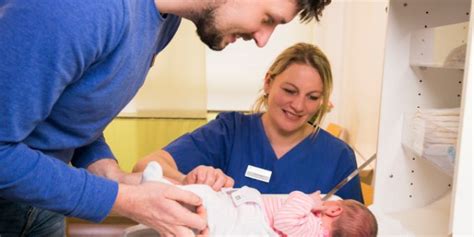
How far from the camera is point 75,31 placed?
2.14 ft

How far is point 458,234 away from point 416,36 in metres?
0.60

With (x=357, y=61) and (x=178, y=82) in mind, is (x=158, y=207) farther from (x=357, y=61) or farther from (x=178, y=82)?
(x=357, y=61)

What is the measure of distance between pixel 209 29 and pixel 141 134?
1957mm

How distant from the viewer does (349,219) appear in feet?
3.88

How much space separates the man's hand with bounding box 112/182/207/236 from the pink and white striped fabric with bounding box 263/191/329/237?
0.30 meters

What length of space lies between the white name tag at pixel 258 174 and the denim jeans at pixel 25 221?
25.3 inches

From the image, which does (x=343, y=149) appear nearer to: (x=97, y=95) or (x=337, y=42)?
(x=97, y=95)

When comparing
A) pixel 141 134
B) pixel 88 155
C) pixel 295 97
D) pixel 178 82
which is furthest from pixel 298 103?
A: pixel 141 134

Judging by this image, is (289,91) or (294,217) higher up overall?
(289,91)

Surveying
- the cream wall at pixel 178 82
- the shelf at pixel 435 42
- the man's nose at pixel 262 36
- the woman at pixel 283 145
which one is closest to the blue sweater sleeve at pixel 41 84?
the man's nose at pixel 262 36

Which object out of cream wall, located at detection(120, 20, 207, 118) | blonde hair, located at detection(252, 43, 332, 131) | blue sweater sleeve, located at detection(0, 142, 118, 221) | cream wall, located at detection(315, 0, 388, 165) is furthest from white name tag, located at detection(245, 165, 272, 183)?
cream wall, located at detection(120, 20, 207, 118)

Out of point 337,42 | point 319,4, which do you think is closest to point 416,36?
point 319,4

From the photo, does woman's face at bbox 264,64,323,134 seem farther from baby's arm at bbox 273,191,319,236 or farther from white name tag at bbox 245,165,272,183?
baby's arm at bbox 273,191,319,236

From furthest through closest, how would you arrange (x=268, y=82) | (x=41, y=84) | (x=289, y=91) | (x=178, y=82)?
1. (x=178, y=82)
2. (x=268, y=82)
3. (x=289, y=91)
4. (x=41, y=84)
